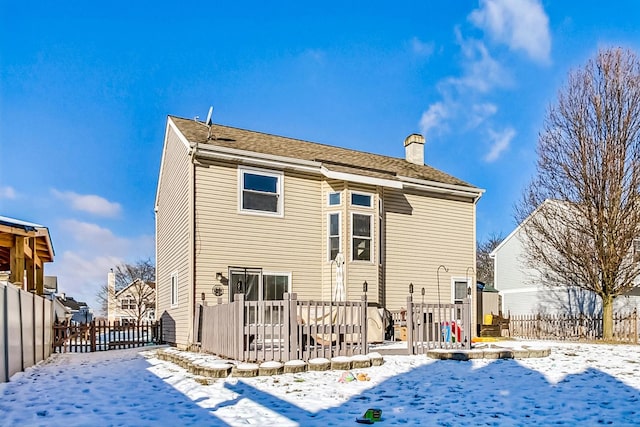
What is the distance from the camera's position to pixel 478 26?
58.5 feet

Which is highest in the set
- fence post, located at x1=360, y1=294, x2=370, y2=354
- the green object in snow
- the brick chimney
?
the brick chimney

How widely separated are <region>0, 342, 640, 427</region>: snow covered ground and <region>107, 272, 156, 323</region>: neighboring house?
3918cm

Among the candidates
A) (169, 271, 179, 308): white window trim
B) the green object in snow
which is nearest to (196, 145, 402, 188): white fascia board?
(169, 271, 179, 308): white window trim

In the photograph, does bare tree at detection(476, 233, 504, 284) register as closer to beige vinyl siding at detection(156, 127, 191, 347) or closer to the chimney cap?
the chimney cap

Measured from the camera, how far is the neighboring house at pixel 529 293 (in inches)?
936

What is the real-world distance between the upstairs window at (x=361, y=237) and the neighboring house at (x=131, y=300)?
34995mm

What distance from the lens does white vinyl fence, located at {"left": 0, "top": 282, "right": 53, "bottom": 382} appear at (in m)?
7.76

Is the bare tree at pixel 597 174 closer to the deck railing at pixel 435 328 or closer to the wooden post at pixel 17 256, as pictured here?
the deck railing at pixel 435 328

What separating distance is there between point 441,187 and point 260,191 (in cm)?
648

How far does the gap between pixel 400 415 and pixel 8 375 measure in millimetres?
6108

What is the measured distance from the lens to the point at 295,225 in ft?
48.1

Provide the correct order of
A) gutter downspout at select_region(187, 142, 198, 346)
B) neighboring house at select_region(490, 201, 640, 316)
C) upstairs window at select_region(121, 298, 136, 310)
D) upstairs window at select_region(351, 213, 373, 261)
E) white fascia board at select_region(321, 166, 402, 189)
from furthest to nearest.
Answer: upstairs window at select_region(121, 298, 136, 310) → neighboring house at select_region(490, 201, 640, 316) → upstairs window at select_region(351, 213, 373, 261) → white fascia board at select_region(321, 166, 402, 189) → gutter downspout at select_region(187, 142, 198, 346)

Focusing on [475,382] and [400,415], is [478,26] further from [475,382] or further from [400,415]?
[400,415]

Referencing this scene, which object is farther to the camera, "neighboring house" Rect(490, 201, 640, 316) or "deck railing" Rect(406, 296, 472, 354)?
"neighboring house" Rect(490, 201, 640, 316)
